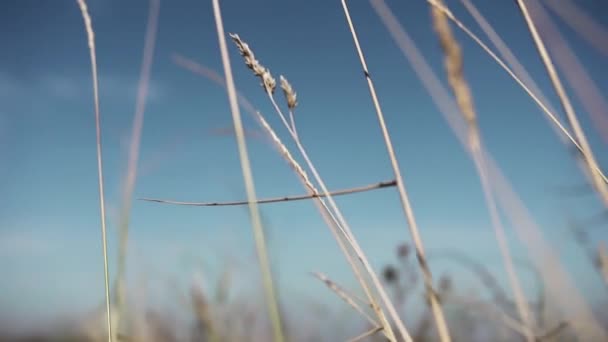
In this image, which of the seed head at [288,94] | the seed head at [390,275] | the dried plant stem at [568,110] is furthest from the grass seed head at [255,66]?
the seed head at [390,275]

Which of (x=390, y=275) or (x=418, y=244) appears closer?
(x=418, y=244)

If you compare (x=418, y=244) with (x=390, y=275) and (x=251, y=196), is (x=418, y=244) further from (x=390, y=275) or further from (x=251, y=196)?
(x=390, y=275)

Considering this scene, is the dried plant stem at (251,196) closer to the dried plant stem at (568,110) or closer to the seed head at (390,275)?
the dried plant stem at (568,110)

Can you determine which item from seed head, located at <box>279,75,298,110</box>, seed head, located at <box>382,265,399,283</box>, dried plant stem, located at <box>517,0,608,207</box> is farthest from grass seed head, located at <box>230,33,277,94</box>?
seed head, located at <box>382,265,399,283</box>

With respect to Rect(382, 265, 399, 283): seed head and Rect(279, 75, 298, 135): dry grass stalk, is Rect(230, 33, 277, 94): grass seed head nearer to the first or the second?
Rect(279, 75, 298, 135): dry grass stalk

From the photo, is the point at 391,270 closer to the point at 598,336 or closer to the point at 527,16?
the point at 598,336

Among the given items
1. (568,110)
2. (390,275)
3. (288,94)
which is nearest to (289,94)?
(288,94)

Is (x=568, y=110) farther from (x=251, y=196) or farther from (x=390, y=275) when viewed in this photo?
(x=390, y=275)

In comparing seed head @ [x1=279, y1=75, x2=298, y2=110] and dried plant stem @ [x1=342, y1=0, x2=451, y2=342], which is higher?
seed head @ [x1=279, y1=75, x2=298, y2=110]

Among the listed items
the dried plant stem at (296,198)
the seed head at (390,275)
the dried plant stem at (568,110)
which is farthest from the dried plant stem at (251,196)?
the seed head at (390,275)

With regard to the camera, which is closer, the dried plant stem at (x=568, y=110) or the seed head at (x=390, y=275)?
the dried plant stem at (x=568, y=110)

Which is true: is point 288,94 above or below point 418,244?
above

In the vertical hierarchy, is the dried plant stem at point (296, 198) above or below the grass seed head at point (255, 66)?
below

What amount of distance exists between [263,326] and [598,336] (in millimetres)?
2116
